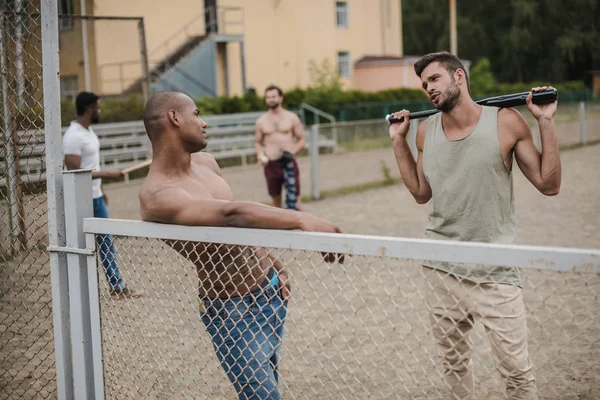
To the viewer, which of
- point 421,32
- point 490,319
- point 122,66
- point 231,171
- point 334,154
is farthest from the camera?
point 421,32

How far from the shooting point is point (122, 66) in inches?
862

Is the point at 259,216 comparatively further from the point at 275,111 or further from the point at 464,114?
the point at 275,111

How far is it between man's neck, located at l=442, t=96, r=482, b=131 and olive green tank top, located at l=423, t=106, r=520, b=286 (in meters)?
0.04

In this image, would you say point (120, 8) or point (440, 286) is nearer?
point (440, 286)

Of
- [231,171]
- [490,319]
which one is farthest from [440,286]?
[231,171]

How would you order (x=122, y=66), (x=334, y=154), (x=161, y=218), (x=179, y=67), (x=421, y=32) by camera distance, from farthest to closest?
(x=421, y=32)
(x=179, y=67)
(x=122, y=66)
(x=334, y=154)
(x=161, y=218)

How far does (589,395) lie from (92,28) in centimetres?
1902

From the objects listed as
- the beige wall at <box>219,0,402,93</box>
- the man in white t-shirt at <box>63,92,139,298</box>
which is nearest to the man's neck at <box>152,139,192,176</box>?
the man in white t-shirt at <box>63,92,139,298</box>

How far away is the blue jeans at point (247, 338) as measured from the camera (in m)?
2.94

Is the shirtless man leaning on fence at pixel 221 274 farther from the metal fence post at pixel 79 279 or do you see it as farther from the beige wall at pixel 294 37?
the beige wall at pixel 294 37

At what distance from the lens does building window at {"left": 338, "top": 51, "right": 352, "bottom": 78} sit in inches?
1383

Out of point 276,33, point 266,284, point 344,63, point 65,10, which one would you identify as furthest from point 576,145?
point 266,284

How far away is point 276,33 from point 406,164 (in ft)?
89.9

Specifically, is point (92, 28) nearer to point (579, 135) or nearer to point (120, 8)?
point (120, 8)
